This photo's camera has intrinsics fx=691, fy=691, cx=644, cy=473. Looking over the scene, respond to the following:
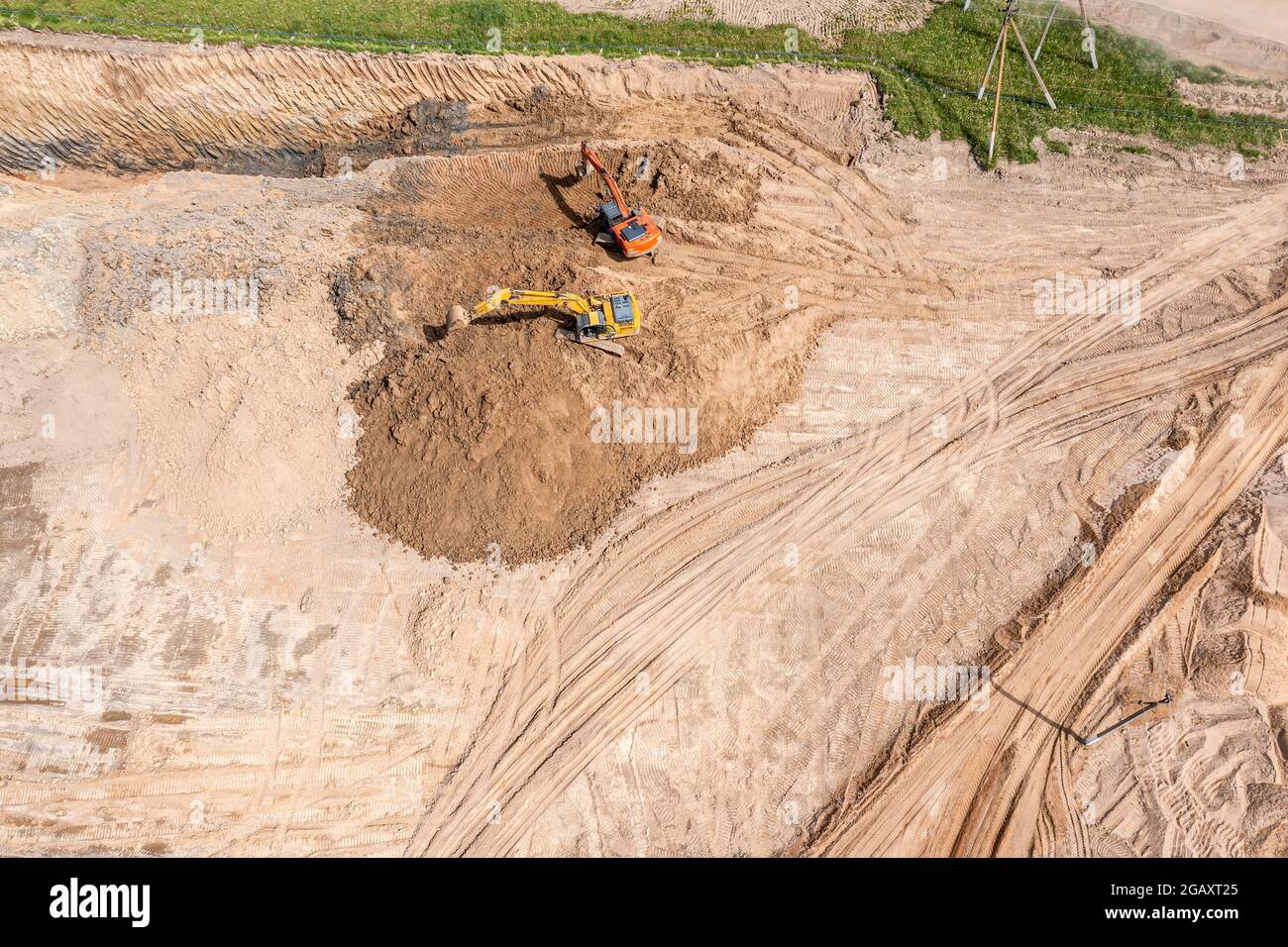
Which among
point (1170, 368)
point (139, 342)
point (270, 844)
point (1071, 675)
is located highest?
point (1170, 368)

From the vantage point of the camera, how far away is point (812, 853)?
13.9 metres

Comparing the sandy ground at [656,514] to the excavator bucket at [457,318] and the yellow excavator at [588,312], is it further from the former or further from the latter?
the yellow excavator at [588,312]

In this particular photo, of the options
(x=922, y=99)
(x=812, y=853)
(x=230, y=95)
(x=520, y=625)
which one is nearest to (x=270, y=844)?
(x=520, y=625)

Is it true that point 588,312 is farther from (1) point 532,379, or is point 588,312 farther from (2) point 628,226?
(2) point 628,226

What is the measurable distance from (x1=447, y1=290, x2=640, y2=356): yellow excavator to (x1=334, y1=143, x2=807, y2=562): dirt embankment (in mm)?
359

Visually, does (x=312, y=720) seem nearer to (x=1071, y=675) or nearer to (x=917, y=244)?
(x=1071, y=675)

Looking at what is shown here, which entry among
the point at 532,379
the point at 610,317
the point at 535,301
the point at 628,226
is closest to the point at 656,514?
the point at 532,379

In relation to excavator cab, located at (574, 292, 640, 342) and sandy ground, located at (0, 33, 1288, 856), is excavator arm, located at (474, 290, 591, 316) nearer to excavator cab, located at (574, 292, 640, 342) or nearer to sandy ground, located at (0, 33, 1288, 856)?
excavator cab, located at (574, 292, 640, 342)

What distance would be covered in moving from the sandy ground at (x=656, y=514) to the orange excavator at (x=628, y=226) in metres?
0.69

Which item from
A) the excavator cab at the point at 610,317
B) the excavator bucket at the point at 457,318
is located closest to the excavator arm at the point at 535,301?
the excavator cab at the point at 610,317

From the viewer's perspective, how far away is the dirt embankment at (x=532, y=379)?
1617 centimetres

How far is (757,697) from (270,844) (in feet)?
33.5

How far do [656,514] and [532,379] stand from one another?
4.44m

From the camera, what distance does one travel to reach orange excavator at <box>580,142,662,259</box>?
18.8m
